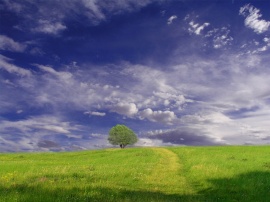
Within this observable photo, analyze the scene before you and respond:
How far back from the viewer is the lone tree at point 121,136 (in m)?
112

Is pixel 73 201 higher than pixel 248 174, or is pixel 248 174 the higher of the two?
pixel 248 174

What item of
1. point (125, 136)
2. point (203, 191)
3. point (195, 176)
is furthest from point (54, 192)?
point (125, 136)

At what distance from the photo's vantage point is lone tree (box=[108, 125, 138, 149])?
111812 millimetres

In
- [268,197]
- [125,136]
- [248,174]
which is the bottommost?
[268,197]

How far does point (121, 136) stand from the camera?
112 metres

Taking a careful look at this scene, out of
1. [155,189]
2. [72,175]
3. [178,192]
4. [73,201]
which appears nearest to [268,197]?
[178,192]

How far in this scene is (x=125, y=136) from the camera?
112 meters

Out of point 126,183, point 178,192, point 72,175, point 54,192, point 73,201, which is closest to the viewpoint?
point 73,201

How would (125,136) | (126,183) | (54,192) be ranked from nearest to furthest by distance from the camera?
(54,192), (126,183), (125,136)

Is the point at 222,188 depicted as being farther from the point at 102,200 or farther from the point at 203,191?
the point at 102,200

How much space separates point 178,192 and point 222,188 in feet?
10.4

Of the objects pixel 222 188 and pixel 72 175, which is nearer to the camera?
pixel 222 188

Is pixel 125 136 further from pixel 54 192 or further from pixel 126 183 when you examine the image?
pixel 54 192

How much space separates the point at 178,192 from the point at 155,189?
146cm
